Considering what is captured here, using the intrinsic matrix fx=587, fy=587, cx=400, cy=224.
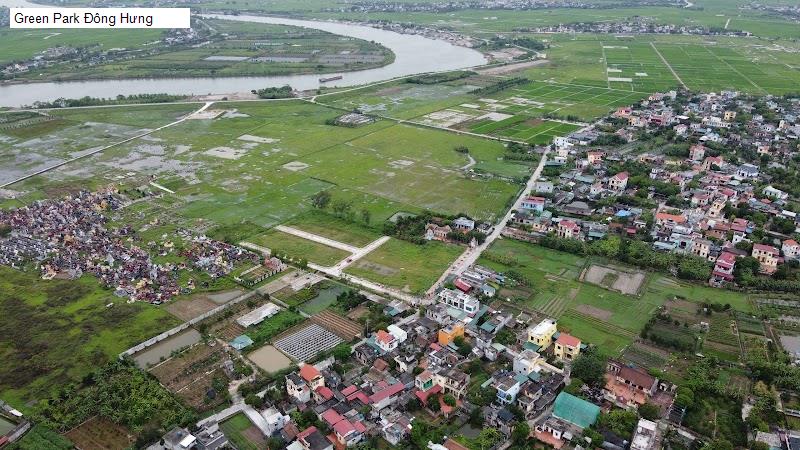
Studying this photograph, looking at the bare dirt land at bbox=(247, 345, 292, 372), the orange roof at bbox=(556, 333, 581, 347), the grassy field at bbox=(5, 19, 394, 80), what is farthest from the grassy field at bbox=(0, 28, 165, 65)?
the orange roof at bbox=(556, 333, 581, 347)

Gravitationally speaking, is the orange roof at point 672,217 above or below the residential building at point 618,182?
below

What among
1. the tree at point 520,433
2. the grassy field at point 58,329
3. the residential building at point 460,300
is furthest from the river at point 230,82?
the tree at point 520,433

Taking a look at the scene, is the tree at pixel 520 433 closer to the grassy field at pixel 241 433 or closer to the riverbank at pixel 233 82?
the grassy field at pixel 241 433

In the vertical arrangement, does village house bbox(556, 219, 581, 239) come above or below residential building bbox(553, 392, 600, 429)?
above

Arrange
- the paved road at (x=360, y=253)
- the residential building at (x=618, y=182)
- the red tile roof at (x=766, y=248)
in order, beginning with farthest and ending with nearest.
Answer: the residential building at (x=618, y=182) < the paved road at (x=360, y=253) < the red tile roof at (x=766, y=248)

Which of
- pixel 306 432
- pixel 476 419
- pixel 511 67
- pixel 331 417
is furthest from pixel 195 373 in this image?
pixel 511 67

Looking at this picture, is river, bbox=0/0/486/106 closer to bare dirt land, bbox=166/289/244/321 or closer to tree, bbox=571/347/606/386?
bare dirt land, bbox=166/289/244/321

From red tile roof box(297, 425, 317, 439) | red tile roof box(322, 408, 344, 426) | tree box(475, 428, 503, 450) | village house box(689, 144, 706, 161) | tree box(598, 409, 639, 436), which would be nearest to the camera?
tree box(475, 428, 503, 450)
